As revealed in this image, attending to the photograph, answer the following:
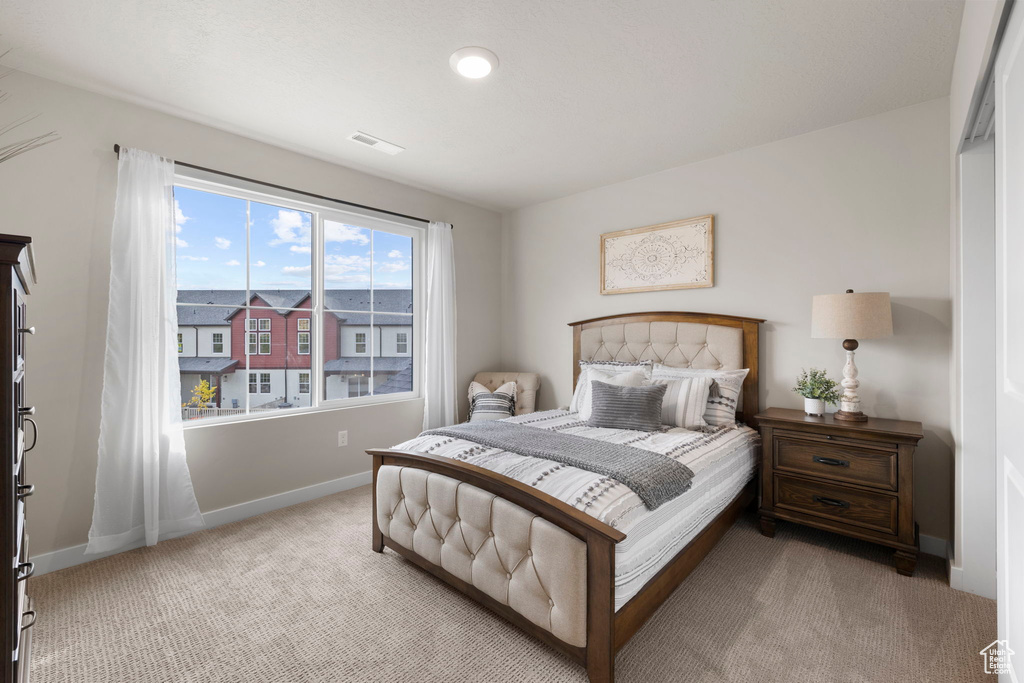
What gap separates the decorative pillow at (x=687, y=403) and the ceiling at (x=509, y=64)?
5.38 feet

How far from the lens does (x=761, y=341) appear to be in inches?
123

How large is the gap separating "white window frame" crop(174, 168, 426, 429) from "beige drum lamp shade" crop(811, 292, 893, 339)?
3037mm

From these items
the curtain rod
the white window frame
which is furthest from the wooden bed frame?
the curtain rod

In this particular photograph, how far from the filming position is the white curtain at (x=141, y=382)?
95.5 inches

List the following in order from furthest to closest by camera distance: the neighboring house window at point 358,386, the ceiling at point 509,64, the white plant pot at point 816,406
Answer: the neighboring house window at point 358,386 → the white plant pot at point 816,406 → the ceiling at point 509,64

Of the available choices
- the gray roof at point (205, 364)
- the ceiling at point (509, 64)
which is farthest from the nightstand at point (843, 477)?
the gray roof at point (205, 364)

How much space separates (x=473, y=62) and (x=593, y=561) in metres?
2.23

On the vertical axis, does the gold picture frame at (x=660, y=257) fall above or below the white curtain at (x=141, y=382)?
above

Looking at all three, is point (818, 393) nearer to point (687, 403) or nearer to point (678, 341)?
point (687, 403)

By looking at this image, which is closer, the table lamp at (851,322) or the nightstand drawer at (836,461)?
the nightstand drawer at (836,461)

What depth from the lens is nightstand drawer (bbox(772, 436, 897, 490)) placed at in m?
2.30

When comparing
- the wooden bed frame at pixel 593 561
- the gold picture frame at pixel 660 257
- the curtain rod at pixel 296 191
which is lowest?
the wooden bed frame at pixel 593 561

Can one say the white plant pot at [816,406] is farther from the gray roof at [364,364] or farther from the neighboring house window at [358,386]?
the neighboring house window at [358,386]

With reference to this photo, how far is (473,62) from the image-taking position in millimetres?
2158
